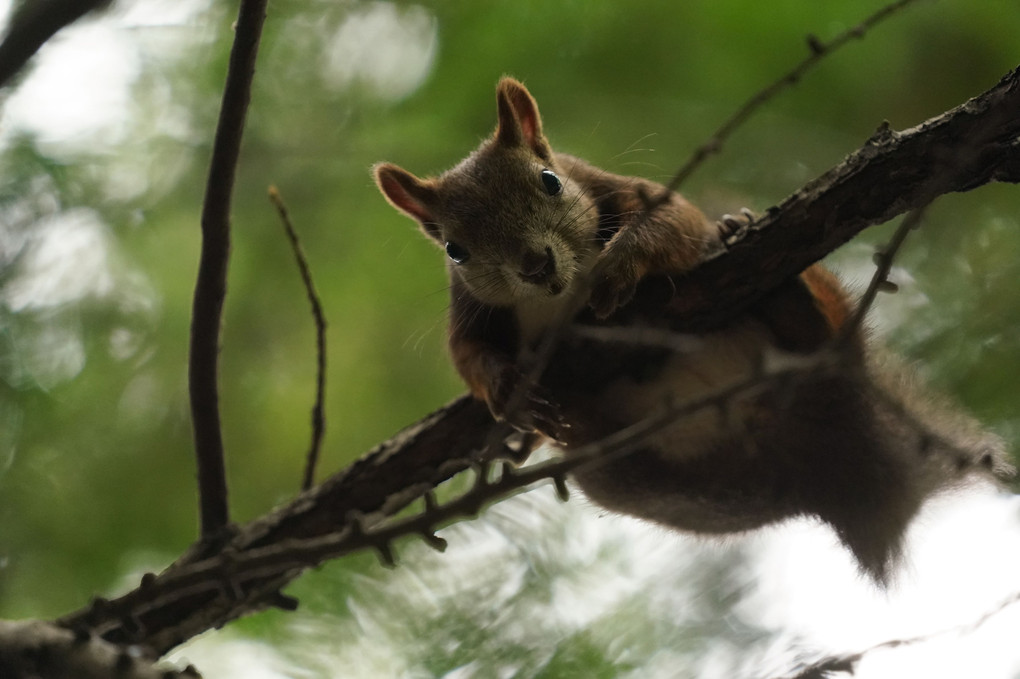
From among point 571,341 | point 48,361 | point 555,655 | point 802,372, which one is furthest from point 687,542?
point 48,361

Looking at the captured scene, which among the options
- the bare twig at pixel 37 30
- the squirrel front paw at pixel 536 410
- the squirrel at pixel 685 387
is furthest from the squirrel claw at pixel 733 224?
the bare twig at pixel 37 30

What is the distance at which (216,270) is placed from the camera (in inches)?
85.7

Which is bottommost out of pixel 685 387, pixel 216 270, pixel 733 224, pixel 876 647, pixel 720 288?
pixel 876 647

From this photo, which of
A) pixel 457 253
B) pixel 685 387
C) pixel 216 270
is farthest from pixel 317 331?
pixel 685 387

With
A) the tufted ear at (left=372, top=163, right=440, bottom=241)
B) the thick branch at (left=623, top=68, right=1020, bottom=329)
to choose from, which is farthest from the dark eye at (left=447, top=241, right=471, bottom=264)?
the thick branch at (left=623, top=68, right=1020, bottom=329)

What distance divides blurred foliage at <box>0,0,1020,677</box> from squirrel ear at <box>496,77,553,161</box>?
1.23ft

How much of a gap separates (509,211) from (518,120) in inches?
12.5

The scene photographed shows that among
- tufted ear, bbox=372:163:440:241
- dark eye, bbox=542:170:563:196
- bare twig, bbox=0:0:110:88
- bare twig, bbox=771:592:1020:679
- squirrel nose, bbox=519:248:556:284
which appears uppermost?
bare twig, bbox=0:0:110:88

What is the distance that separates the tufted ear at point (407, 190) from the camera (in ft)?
8.09

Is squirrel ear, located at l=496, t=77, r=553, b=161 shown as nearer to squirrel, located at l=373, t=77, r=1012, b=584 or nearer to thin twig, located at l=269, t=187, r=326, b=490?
squirrel, located at l=373, t=77, r=1012, b=584

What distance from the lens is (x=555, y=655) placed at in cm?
225

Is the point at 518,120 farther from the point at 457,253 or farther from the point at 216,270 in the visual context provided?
the point at 216,270

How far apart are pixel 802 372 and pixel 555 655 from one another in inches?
55.9

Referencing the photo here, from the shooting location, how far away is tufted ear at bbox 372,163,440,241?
2.46m
